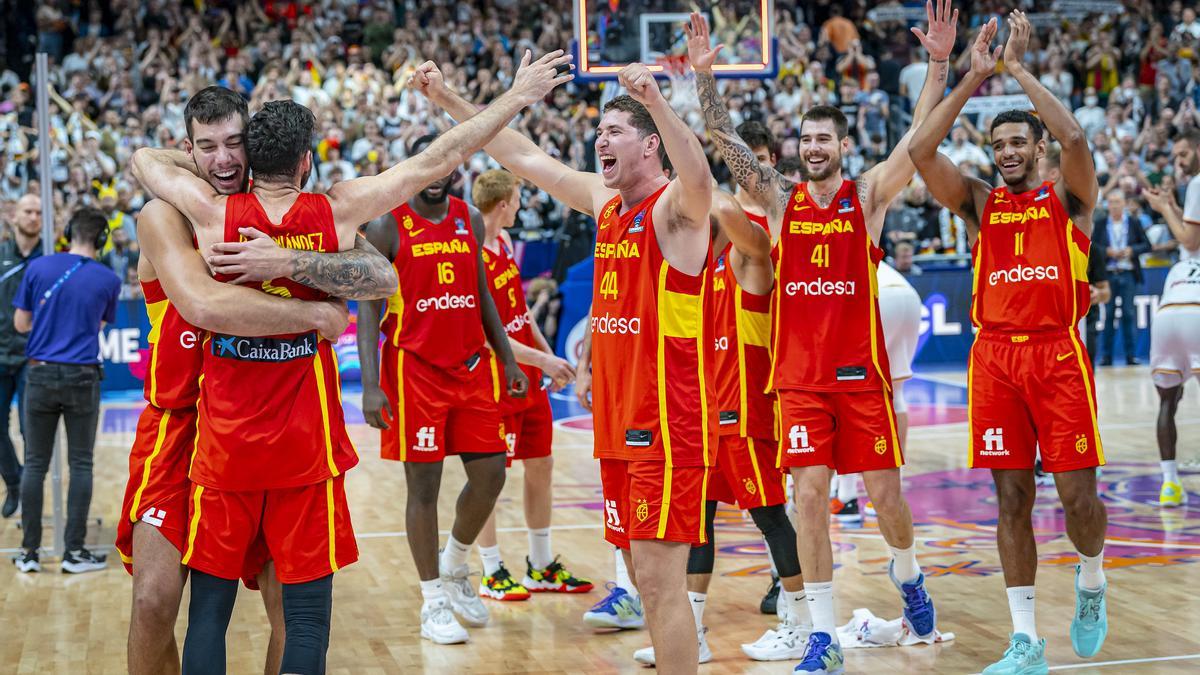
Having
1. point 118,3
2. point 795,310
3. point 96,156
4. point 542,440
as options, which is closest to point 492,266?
point 542,440

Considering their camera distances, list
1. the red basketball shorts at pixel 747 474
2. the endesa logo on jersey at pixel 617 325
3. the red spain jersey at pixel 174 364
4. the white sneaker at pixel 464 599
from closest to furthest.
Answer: the red spain jersey at pixel 174 364
the endesa logo on jersey at pixel 617 325
the red basketball shorts at pixel 747 474
the white sneaker at pixel 464 599

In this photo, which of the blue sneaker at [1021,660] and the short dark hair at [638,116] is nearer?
the short dark hair at [638,116]

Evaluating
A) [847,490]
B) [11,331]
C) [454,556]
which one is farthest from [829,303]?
[11,331]

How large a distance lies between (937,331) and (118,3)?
599 inches

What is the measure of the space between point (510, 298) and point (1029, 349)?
3.10 meters

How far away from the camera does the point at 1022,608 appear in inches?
231

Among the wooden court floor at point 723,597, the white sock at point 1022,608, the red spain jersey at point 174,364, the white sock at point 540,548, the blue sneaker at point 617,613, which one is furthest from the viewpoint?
the white sock at point 540,548

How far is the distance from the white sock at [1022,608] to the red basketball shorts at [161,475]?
11.9 ft

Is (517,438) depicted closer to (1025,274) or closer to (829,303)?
(829,303)

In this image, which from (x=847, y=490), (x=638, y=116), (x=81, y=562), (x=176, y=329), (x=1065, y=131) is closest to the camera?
(x=176, y=329)

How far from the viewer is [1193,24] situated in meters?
24.6

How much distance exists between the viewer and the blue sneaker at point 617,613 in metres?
6.73

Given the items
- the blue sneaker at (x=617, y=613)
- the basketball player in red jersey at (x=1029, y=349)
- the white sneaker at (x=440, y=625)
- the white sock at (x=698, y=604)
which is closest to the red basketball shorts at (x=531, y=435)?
the blue sneaker at (x=617, y=613)

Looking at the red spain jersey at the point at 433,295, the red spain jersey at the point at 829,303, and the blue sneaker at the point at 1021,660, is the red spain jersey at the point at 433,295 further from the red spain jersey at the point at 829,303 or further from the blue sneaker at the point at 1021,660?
the blue sneaker at the point at 1021,660
